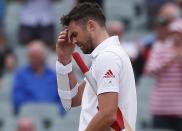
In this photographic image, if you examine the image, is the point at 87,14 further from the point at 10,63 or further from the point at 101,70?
the point at 10,63

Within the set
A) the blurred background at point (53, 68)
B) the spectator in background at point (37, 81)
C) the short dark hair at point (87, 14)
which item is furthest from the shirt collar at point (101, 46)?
the spectator in background at point (37, 81)

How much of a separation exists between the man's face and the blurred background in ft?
10.9

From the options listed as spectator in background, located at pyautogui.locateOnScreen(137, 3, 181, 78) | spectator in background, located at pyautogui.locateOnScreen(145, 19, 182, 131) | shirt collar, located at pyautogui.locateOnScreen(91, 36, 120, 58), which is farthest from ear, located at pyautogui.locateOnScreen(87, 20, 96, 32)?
spectator in background, located at pyautogui.locateOnScreen(137, 3, 181, 78)

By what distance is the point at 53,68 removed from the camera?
414 inches

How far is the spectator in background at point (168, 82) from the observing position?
8922mm

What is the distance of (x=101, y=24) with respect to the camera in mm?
5438

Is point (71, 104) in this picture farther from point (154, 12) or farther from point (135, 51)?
point (154, 12)

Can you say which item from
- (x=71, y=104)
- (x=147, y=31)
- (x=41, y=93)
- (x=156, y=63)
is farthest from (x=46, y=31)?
(x=71, y=104)

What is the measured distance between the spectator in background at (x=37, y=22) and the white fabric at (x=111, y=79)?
21.0 ft

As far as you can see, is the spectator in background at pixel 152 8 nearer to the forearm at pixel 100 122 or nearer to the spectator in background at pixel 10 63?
the spectator in background at pixel 10 63

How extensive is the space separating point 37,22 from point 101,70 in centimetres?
671

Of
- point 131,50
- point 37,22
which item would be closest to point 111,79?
→ point 131,50

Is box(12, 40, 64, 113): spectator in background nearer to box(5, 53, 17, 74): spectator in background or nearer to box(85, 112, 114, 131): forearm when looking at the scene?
box(5, 53, 17, 74): spectator in background

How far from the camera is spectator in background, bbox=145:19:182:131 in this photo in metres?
8.92
